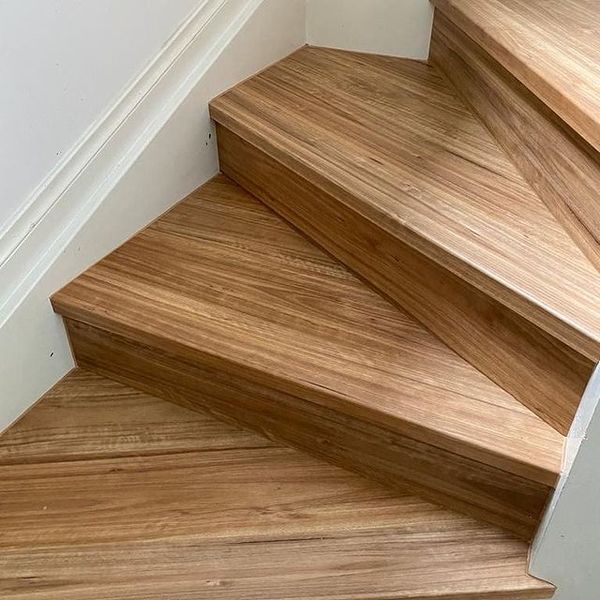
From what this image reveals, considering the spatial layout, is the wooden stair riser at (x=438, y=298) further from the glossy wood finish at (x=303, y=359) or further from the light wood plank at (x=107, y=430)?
the light wood plank at (x=107, y=430)

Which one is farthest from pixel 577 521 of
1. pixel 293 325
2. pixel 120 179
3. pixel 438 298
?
pixel 120 179

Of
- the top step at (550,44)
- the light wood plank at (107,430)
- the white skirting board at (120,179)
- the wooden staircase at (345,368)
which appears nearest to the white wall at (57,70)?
the white skirting board at (120,179)

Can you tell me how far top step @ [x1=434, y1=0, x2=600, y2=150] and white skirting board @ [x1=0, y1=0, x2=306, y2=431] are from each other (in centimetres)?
38

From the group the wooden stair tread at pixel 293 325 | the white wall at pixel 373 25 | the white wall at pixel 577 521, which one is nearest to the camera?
the white wall at pixel 577 521

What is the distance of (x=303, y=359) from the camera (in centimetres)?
103

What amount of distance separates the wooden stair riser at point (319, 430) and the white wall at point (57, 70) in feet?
0.85

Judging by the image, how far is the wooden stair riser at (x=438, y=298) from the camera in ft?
3.00

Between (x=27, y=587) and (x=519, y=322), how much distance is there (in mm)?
724

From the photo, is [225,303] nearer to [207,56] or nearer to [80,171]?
[80,171]

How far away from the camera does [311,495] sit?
1.05m

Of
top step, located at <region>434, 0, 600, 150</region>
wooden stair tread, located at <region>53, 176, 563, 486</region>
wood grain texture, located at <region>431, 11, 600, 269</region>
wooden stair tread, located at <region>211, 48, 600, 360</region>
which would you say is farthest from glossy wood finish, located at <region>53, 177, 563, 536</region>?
top step, located at <region>434, 0, 600, 150</region>

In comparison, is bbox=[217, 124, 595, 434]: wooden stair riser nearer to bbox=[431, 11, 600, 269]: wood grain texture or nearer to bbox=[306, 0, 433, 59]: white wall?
bbox=[431, 11, 600, 269]: wood grain texture

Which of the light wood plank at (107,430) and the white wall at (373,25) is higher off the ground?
the white wall at (373,25)

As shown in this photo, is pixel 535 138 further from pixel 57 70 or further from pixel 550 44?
pixel 57 70
